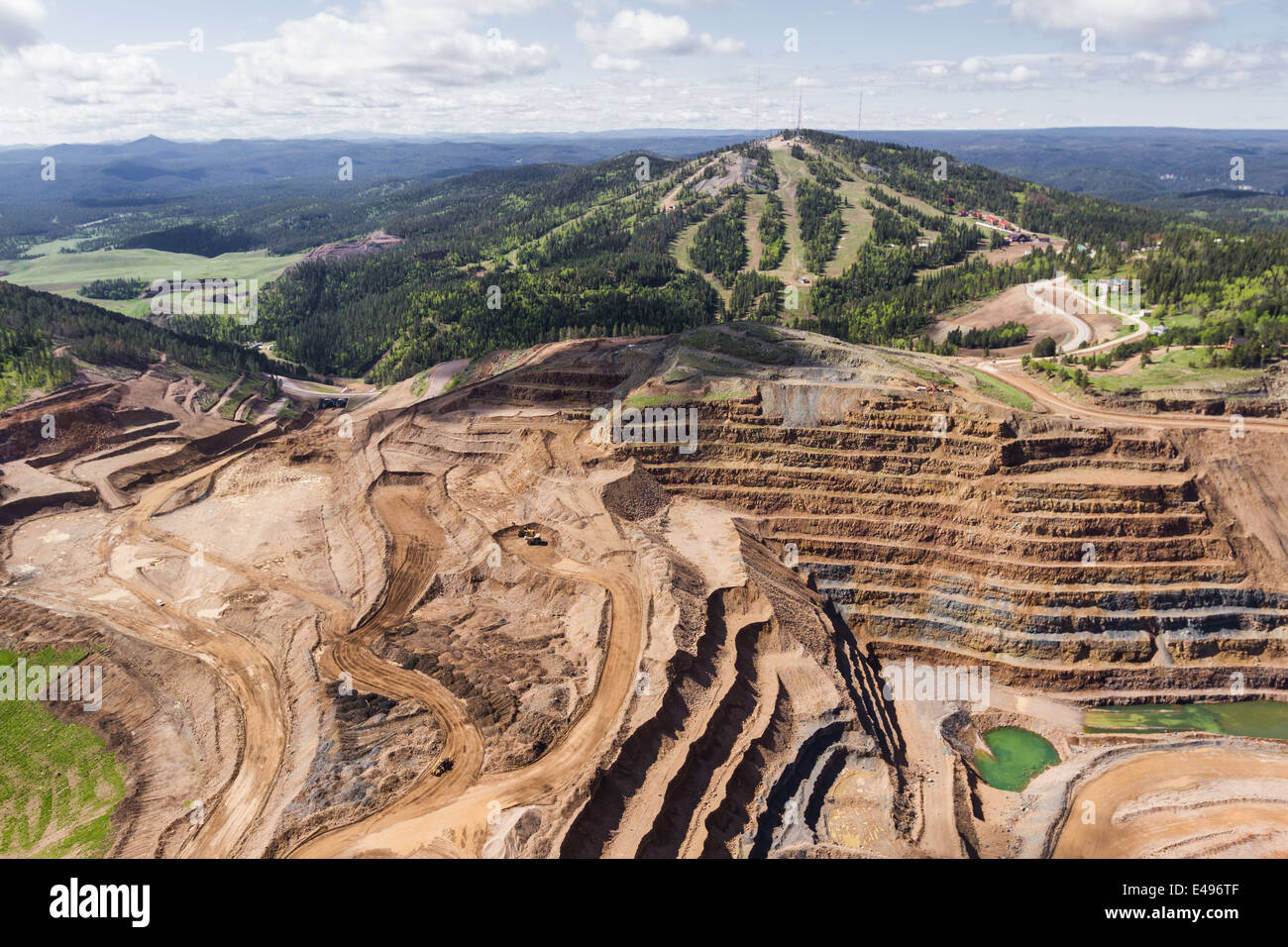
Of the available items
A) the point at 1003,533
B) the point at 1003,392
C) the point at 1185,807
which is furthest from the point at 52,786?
the point at 1003,392

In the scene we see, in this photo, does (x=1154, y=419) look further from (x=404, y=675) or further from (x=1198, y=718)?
(x=404, y=675)

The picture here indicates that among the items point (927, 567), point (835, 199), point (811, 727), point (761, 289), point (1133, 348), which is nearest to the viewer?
point (811, 727)

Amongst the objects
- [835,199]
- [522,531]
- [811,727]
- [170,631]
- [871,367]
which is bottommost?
[811,727]

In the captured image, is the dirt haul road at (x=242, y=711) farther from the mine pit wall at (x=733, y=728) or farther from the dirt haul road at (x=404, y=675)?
the mine pit wall at (x=733, y=728)

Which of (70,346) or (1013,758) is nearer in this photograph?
(1013,758)

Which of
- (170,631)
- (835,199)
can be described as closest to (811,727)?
(170,631)

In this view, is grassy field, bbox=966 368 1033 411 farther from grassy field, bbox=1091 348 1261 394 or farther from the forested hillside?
the forested hillside

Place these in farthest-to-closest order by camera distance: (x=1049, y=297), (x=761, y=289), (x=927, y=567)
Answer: (x=761, y=289)
(x=1049, y=297)
(x=927, y=567)

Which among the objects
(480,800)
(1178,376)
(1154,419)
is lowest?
(480,800)
